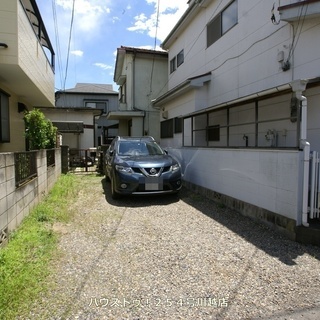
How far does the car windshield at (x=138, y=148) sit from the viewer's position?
7375 millimetres

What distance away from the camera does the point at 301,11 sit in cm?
512

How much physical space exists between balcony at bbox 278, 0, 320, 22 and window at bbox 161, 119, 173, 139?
698cm

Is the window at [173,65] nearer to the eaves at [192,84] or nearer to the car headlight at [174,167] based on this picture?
the eaves at [192,84]

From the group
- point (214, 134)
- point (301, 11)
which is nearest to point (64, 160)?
point (214, 134)

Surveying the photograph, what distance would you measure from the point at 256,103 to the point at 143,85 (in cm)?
1094

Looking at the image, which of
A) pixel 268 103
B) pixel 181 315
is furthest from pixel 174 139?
pixel 181 315

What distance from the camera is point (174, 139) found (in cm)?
1159

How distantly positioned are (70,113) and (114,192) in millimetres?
10688

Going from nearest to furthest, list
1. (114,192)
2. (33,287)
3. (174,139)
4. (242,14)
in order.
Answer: (33,287), (114,192), (242,14), (174,139)

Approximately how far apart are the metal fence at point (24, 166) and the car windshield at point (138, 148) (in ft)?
8.00

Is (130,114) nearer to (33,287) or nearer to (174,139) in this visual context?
(174,139)

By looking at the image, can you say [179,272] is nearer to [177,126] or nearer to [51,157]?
[51,157]

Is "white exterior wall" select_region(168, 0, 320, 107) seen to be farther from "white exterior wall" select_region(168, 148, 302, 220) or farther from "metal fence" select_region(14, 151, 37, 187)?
"metal fence" select_region(14, 151, 37, 187)

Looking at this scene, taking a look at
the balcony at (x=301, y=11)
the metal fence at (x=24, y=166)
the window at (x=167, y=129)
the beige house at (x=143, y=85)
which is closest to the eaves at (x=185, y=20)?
the beige house at (x=143, y=85)
